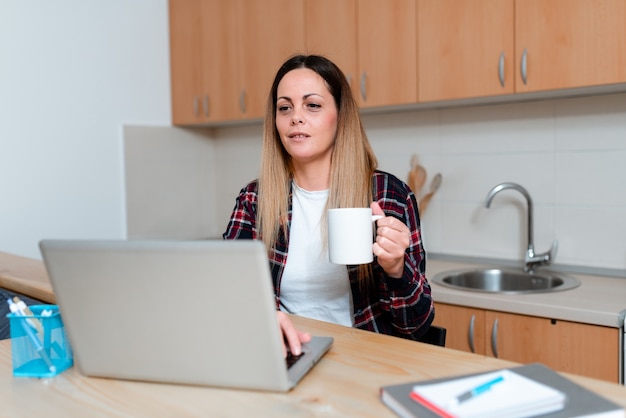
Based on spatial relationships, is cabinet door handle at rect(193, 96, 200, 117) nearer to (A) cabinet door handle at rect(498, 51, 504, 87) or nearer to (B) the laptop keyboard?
(A) cabinet door handle at rect(498, 51, 504, 87)

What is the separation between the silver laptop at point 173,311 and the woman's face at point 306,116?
2.42 feet

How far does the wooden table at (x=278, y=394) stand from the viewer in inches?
32.2

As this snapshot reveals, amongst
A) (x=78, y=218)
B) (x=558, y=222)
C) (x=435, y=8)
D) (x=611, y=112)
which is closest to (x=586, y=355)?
(x=558, y=222)

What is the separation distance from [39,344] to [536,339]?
4.57 ft

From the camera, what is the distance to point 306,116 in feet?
5.18

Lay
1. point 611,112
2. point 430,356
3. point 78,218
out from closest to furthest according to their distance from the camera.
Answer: point 430,356 < point 611,112 < point 78,218

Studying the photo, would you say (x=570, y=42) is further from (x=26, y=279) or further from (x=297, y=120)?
(x=26, y=279)

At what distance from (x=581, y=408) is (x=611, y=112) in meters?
1.69

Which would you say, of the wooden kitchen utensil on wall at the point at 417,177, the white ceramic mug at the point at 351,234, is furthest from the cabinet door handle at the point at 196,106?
the white ceramic mug at the point at 351,234

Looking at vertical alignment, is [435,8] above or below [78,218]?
above

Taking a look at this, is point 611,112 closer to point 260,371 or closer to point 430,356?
point 430,356

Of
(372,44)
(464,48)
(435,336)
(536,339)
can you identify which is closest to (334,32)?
(372,44)

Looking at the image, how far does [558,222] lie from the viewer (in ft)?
7.64

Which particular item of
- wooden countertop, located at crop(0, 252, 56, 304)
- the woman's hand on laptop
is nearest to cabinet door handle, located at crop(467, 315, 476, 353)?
the woman's hand on laptop
